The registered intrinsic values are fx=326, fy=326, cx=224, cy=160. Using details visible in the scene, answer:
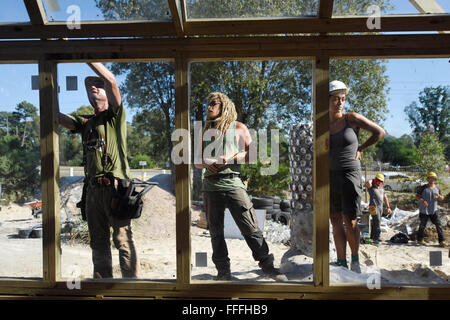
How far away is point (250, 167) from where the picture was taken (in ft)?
11.9

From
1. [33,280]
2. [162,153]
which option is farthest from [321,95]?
[33,280]

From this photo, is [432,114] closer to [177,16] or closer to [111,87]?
[177,16]

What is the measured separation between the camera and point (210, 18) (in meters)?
2.51

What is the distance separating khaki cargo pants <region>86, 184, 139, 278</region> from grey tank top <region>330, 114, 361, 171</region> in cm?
194

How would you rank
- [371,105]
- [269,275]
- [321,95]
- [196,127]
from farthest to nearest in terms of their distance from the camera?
[371,105], [196,127], [269,275], [321,95]

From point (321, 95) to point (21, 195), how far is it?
3.13m

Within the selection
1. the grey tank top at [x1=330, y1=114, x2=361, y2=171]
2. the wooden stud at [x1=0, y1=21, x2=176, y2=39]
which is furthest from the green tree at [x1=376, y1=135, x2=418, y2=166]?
the wooden stud at [x1=0, y1=21, x2=176, y2=39]

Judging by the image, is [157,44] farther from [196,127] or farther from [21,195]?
[21,195]

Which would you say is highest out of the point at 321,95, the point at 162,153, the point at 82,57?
the point at 82,57

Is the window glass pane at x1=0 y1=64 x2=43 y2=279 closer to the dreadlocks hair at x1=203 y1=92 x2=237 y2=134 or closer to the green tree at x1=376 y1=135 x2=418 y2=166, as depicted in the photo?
the dreadlocks hair at x1=203 y1=92 x2=237 y2=134

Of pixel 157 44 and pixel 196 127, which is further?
pixel 196 127

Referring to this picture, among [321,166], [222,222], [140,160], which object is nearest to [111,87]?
[140,160]

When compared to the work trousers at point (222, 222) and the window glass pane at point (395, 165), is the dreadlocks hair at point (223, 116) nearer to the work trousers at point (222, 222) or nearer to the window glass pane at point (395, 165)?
the work trousers at point (222, 222)

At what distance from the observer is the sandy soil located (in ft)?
9.00
